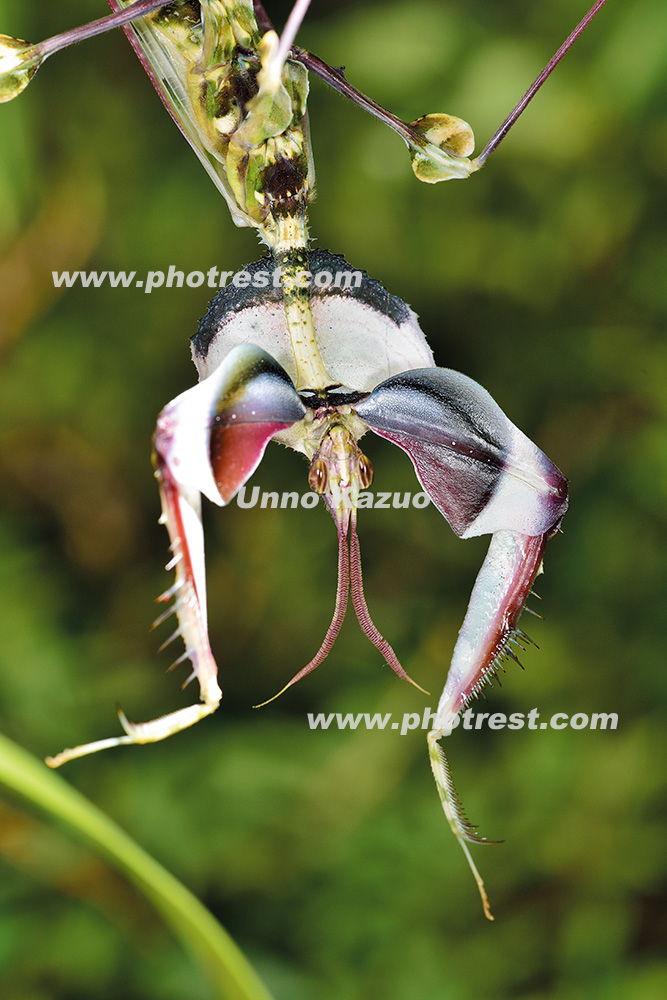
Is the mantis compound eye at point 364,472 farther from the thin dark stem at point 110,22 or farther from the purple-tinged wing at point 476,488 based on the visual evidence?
the thin dark stem at point 110,22

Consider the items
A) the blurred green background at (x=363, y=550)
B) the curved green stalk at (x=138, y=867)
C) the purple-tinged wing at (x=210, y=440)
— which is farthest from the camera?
the blurred green background at (x=363, y=550)

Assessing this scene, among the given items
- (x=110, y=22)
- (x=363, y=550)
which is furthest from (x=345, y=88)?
(x=363, y=550)

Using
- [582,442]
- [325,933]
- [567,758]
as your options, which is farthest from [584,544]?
[325,933]

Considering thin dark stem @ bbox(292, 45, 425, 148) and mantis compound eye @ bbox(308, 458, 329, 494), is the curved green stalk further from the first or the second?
thin dark stem @ bbox(292, 45, 425, 148)

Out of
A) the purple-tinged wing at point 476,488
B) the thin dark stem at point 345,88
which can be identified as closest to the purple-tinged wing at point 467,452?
the purple-tinged wing at point 476,488

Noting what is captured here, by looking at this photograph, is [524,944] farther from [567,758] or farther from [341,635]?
[341,635]

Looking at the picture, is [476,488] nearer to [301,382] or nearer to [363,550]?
[301,382]

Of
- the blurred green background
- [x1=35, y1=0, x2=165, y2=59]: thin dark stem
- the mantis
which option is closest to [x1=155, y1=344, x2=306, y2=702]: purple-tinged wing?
the mantis
